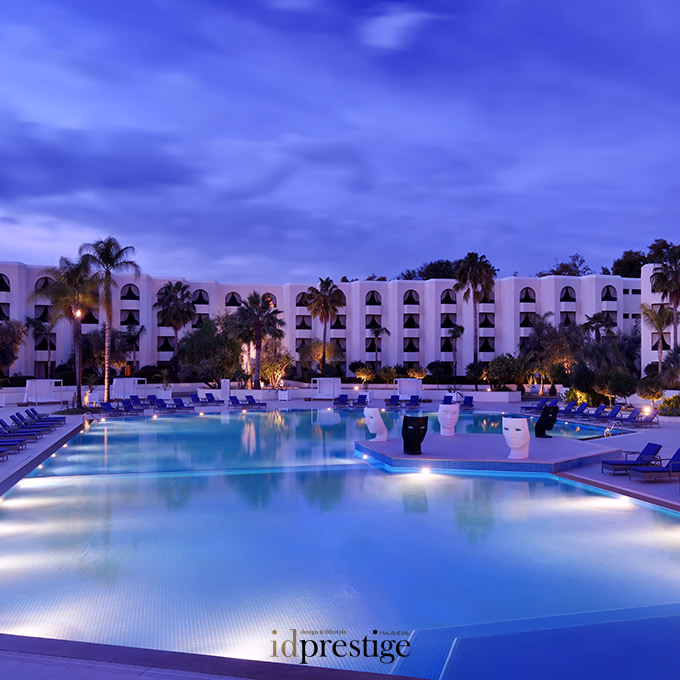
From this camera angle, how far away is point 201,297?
56531 mm

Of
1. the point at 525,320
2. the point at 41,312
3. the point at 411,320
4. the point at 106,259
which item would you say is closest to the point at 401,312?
the point at 411,320

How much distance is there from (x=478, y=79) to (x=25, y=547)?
21229 millimetres

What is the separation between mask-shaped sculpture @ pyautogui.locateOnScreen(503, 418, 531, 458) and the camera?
14211 millimetres

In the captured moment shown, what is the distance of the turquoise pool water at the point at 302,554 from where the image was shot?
243 inches

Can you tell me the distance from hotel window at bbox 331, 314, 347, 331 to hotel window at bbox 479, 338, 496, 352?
38.9 feet

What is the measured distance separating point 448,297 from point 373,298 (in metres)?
6.56

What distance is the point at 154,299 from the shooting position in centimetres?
5491

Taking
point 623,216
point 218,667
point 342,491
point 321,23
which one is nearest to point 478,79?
point 321,23

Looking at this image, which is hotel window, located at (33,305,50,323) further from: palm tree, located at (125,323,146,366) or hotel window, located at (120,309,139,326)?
palm tree, located at (125,323,146,366)

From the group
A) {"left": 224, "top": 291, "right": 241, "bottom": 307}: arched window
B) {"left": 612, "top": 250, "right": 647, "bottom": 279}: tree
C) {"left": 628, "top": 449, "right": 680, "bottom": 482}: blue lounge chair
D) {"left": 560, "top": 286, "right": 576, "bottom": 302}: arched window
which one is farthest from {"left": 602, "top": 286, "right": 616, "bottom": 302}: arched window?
{"left": 628, "top": 449, "right": 680, "bottom": 482}: blue lounge chair

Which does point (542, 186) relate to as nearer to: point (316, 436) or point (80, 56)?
point (316, 436)

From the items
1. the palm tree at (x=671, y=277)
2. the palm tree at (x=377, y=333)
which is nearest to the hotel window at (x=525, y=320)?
the palm tree at (x=377, y=333)

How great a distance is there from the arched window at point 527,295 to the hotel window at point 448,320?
5.85 m

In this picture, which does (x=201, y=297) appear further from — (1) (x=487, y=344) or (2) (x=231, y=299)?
(1) (x=487, y=344)
